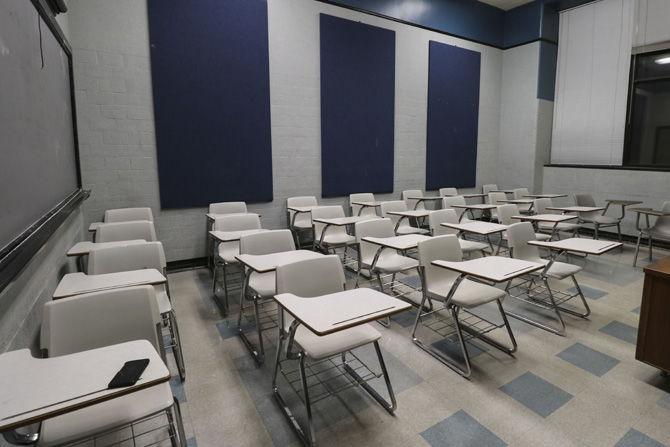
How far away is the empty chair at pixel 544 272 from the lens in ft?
10.7

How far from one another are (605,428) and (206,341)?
2608 mm

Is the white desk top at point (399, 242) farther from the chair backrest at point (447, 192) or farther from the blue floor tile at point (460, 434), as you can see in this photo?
the chair backrest at point (447, 192)

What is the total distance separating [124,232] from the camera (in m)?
3.58

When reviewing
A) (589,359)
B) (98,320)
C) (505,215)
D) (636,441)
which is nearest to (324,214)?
(505,215)

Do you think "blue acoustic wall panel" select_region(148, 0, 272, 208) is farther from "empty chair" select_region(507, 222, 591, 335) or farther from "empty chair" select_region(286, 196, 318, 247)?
"empty chair" select_region(507, 222, 591, 335)

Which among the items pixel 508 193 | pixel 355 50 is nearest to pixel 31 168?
pixel 355 50

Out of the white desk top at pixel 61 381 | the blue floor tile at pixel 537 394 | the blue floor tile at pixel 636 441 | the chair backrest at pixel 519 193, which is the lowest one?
the blue floor tile at pixel 636 441

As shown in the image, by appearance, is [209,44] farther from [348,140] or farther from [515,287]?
[515,287]

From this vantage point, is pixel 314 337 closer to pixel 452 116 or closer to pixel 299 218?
pixel 299 218

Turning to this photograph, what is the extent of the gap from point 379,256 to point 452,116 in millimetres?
4637

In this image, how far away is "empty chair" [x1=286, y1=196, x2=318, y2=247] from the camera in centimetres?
519

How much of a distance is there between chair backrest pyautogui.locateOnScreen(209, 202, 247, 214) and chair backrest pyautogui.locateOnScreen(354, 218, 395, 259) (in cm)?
191

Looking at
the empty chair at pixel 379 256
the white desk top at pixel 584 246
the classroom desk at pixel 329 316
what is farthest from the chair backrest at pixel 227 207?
the white desk top at pixel 584 246

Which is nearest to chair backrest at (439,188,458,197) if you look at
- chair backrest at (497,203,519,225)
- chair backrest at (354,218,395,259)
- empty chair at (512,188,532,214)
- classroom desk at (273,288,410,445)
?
empty chair at (512,188,532,214)
